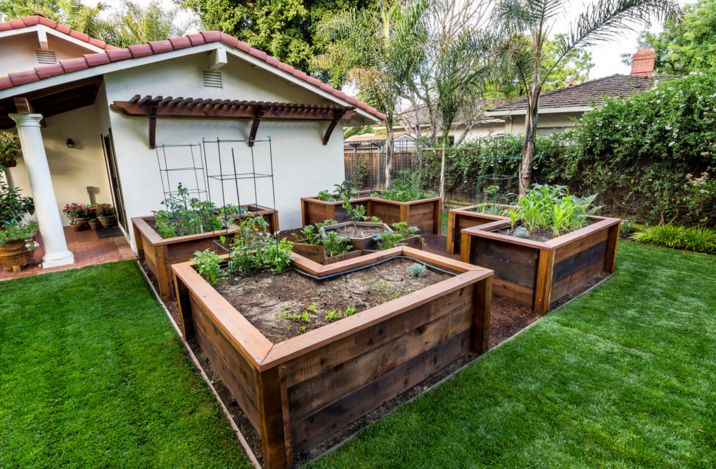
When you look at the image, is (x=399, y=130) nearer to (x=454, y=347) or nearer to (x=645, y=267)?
(x=645, y=267)

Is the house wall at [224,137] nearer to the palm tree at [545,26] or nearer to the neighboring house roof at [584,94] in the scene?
the palm tree at [545,26]

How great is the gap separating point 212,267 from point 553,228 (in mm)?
3473

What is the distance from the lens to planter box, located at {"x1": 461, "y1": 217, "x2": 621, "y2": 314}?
3287 millimetres

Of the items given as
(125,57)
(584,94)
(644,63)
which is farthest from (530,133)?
(644,63)

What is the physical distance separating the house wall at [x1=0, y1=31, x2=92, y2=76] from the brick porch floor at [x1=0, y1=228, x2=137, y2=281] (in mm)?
3410

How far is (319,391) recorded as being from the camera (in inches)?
70.5

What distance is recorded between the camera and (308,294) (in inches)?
98.4

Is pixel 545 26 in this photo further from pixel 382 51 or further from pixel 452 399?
pixel 452 399

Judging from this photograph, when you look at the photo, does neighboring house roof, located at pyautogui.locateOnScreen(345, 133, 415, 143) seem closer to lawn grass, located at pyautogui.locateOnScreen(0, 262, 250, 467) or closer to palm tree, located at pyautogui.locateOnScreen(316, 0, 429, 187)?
palm tree, located at pyautogui.locateOnScreen(316, 0, 429, 187)

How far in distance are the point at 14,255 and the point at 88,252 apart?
38.9 inches

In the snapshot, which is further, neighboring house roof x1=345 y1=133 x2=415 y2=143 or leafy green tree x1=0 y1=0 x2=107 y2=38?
neighboring house roof x1=345 y1=133 x2=415 y2=143

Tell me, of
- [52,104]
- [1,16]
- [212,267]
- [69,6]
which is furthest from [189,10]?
[212,267]

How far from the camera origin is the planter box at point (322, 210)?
19.9ft

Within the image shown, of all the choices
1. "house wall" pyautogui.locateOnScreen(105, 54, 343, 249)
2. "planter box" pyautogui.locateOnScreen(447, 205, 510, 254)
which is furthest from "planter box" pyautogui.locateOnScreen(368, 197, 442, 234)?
"house wall" pyautogui.locateOnScreen(105, 54, 343, 249)
